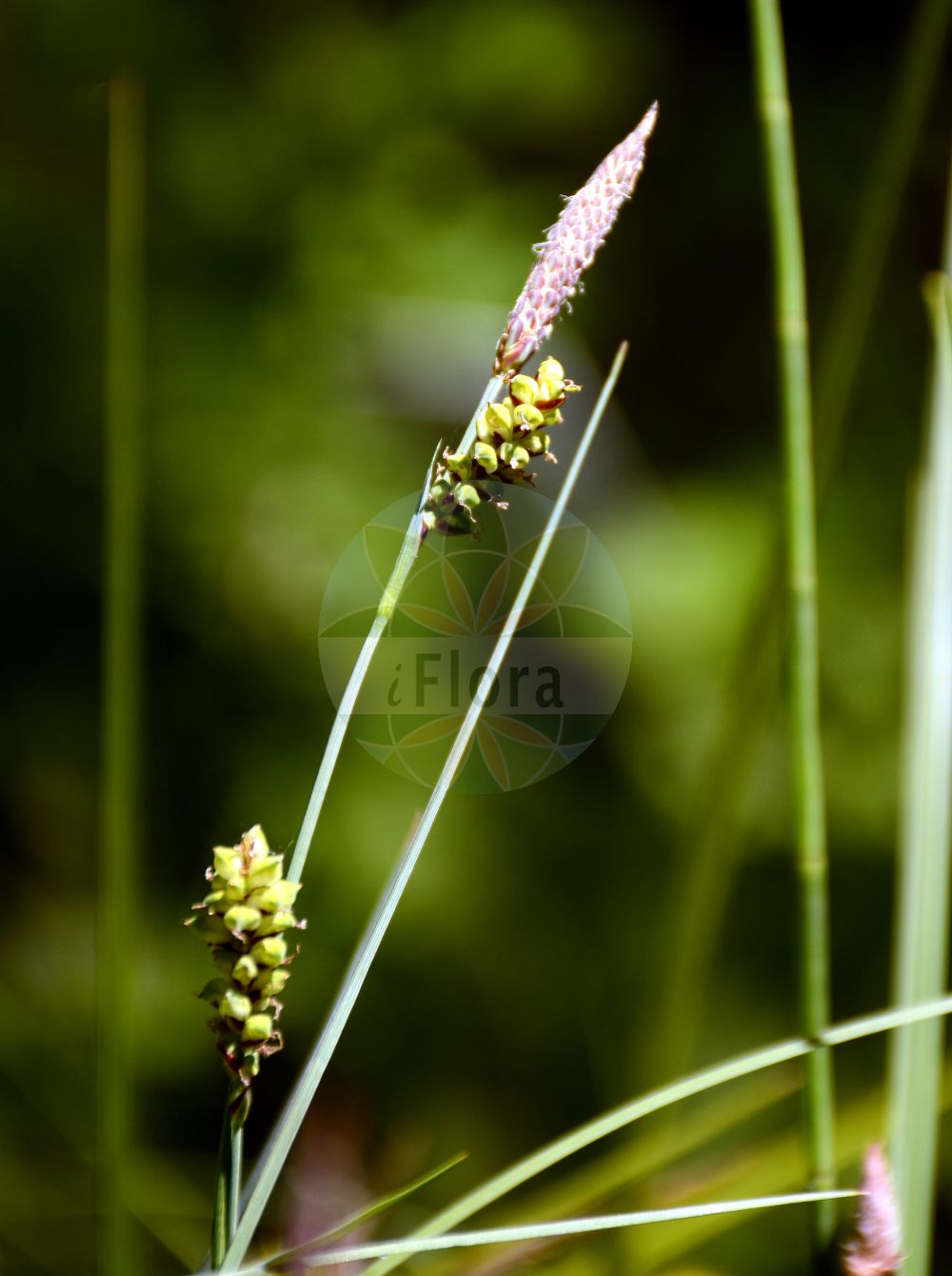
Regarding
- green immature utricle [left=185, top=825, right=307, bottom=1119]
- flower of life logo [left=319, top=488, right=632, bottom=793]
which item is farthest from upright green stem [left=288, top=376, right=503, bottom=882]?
flower of life logo [left=319, top=488, right=632, bottom=793]

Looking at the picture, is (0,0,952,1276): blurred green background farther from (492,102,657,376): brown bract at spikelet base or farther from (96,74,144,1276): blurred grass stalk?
(492,102,657,376): brown bract at spikelet base

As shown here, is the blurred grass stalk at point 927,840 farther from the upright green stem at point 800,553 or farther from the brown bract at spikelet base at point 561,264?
the brown bract at spikelet base at point 561,264

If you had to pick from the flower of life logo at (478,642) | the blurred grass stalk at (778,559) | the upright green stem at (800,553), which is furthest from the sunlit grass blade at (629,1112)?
the flower of life logo at (478,642)

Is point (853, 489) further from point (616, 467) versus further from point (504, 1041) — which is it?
point (504, 1041)

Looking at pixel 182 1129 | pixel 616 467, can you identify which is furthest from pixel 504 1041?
pixel 616 467

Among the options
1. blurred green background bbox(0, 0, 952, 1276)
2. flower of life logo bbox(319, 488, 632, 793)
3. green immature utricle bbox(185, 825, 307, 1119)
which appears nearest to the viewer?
green immature utricle bbox(185, 825, 307, 1119)

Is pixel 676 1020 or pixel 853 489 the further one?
pixel 853 489
